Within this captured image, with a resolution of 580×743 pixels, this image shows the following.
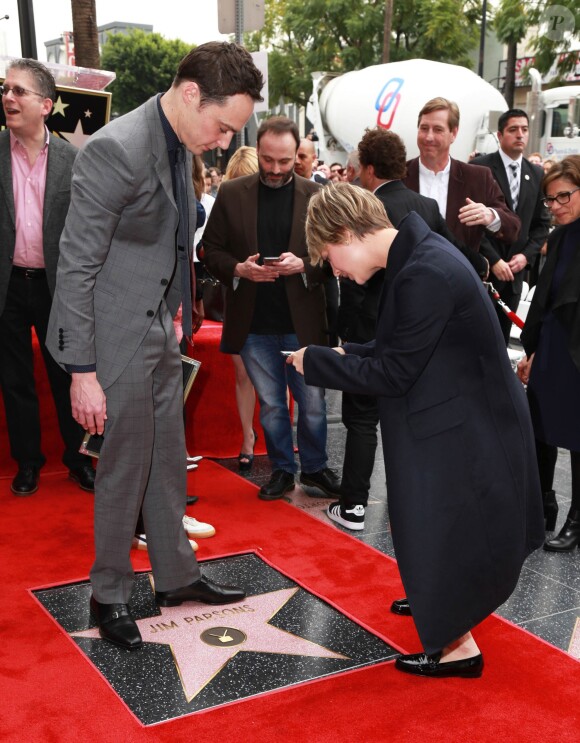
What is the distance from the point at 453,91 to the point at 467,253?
1752 centimetres

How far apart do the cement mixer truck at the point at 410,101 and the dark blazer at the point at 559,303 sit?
1669 cm

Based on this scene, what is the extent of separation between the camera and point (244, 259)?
4887 millimetres

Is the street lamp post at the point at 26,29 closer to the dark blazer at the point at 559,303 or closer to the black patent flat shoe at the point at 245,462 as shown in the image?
the black patent flat shoe at the point at 245,462

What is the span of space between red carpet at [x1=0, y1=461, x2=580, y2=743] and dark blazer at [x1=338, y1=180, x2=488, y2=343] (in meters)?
1.15

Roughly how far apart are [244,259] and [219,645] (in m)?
2.25

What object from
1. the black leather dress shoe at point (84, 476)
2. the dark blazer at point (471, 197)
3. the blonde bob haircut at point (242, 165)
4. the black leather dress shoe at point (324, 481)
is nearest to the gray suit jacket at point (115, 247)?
the black leather dress shoe at point (84, 476)

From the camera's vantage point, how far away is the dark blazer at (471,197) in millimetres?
5102

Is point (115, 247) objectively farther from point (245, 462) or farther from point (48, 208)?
point (245, 462)

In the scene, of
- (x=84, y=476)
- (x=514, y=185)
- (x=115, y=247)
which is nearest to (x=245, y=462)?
(x=84, y=476)

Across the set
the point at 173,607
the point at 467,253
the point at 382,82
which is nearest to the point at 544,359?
Result: the point at 467,253

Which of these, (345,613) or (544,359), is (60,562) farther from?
(544,359)

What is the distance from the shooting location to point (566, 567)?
14.0 ft

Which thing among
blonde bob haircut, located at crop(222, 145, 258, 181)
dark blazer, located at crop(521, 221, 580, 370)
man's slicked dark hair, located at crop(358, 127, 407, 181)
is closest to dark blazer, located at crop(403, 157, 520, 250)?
dark blazer, located at crop(521, 221, 580, 370)

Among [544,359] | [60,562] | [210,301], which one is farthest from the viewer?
[210,301]
